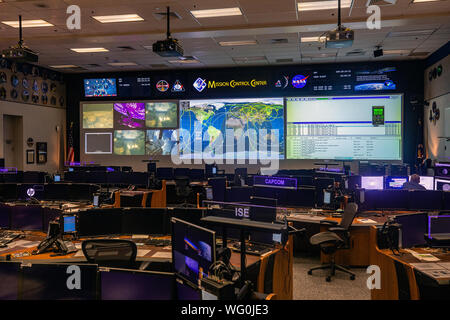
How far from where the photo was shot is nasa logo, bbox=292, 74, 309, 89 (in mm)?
11969

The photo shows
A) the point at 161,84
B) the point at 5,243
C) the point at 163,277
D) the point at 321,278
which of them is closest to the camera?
the point at 163,277

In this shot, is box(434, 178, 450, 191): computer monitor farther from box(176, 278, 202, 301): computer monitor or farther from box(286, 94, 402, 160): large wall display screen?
box(176, 278, 202, 301): computer monitor

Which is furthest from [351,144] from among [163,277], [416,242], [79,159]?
[163,277]

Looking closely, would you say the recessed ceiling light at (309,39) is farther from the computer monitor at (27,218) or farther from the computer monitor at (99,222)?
the computer monitor at (27,218)

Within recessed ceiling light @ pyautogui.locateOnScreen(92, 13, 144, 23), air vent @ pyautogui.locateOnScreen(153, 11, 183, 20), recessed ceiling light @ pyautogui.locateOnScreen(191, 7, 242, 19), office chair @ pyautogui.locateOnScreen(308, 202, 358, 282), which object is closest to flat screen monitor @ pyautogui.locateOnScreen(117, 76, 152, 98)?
recessed ceiling light @ pyautogui.locateOnScreen(92, 13, 144, 23)

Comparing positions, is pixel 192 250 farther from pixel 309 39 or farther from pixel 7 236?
pixel 309 39

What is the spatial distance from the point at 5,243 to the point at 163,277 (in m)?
3.09

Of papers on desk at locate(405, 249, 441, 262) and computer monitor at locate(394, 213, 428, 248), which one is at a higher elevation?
computer monitor at locate(394, 213, 428, 248)

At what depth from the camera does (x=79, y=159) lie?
1358 centimetres

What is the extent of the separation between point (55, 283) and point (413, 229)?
3.54 metres

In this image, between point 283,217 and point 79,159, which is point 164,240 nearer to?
point 283,217

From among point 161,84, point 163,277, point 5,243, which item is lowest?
point 5,243

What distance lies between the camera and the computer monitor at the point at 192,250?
2.39m

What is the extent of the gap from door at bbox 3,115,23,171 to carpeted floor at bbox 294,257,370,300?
9488 millimetres
